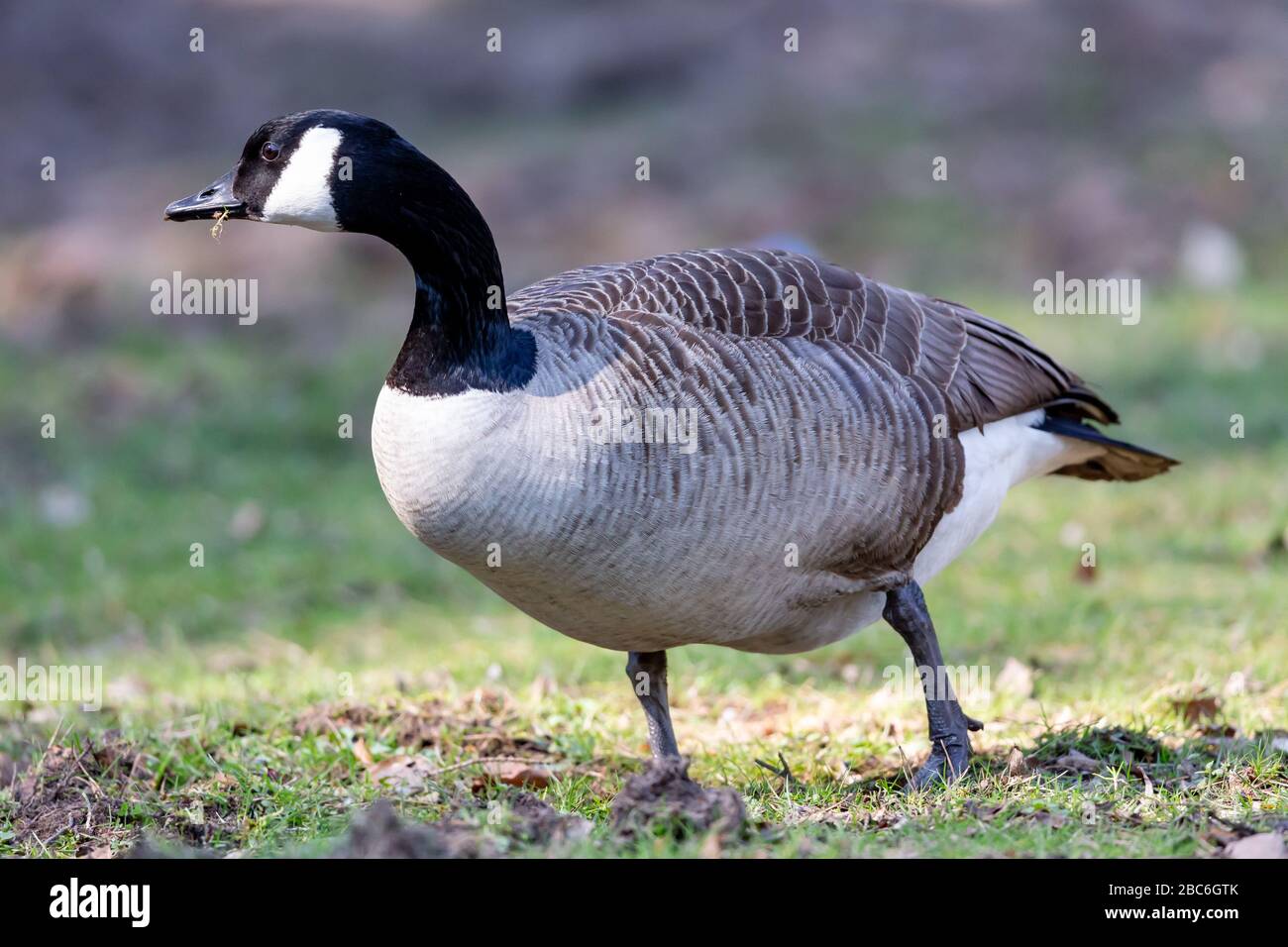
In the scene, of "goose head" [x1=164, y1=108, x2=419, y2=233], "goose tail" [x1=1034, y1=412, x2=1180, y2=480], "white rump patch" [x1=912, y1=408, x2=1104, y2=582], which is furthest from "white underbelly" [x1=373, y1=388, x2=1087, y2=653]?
"goose tail" [x1=1034, y1=412, x2=1180, y2=480]

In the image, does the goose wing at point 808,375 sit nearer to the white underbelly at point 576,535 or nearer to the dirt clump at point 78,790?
the white underbelly at point 576,535

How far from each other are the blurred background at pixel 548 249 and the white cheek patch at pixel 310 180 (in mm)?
2400

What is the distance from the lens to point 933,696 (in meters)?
4.66

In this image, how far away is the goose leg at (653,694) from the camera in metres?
4.89

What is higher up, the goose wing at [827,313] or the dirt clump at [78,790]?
the goose wing at [827,313]

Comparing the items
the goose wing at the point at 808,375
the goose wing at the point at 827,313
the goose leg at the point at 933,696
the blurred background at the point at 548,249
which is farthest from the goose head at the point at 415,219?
the blurred background at the point at 548,249

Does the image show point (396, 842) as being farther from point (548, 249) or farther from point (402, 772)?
point (548, 249)

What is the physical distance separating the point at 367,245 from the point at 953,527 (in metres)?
8.82

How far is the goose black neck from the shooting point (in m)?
4.07

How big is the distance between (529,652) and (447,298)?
9.34 feet

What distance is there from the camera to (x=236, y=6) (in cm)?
1748

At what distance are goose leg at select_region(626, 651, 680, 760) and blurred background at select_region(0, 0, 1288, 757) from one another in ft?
4.23

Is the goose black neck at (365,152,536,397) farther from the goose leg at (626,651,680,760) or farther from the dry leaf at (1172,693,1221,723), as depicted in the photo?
the dry leaf at (1172,693,1221,723)

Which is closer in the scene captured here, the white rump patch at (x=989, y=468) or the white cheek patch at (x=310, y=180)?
the white cheek patch at (x=310, y=180)
